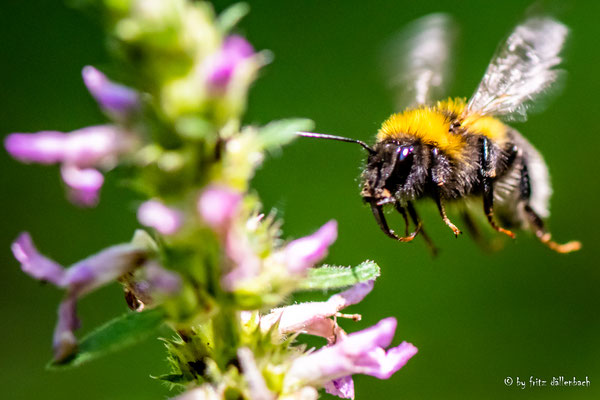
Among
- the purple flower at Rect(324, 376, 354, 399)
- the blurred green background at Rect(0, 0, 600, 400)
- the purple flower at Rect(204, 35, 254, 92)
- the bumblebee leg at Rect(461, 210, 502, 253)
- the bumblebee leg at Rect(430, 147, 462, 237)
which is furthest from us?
the blurred green background at Rect(0, 0, 600, 400)

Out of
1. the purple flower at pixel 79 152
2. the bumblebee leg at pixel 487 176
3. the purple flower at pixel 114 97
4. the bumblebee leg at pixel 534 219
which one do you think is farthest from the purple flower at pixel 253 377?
the bumblebee leg at pixel 534 219

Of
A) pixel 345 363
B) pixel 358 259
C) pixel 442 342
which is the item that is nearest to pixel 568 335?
pixel 442 342

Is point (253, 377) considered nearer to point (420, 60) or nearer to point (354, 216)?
point (420, 60)

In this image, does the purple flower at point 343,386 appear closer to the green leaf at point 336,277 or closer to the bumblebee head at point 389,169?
the green leaf at point 336,277

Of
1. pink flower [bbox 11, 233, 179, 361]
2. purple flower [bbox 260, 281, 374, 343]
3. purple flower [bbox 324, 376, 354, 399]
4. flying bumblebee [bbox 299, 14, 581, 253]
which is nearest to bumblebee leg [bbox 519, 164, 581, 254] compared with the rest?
flying bumblebee [bbox 299, 14, 581, 253]

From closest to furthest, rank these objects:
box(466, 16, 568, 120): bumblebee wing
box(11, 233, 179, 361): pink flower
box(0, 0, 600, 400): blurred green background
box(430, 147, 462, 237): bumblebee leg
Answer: box(11, 233, 179, 361): pink flower < box(430, 147, 462, 237): bumblebee leg < box(466, 16, 568, 120): bumblebee wing < box(0, 0, 600, 400): blurred green background

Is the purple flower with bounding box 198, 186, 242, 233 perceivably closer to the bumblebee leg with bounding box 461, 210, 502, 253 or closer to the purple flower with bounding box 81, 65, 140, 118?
the purple flower with bounding box 81, 65, 140, 118
